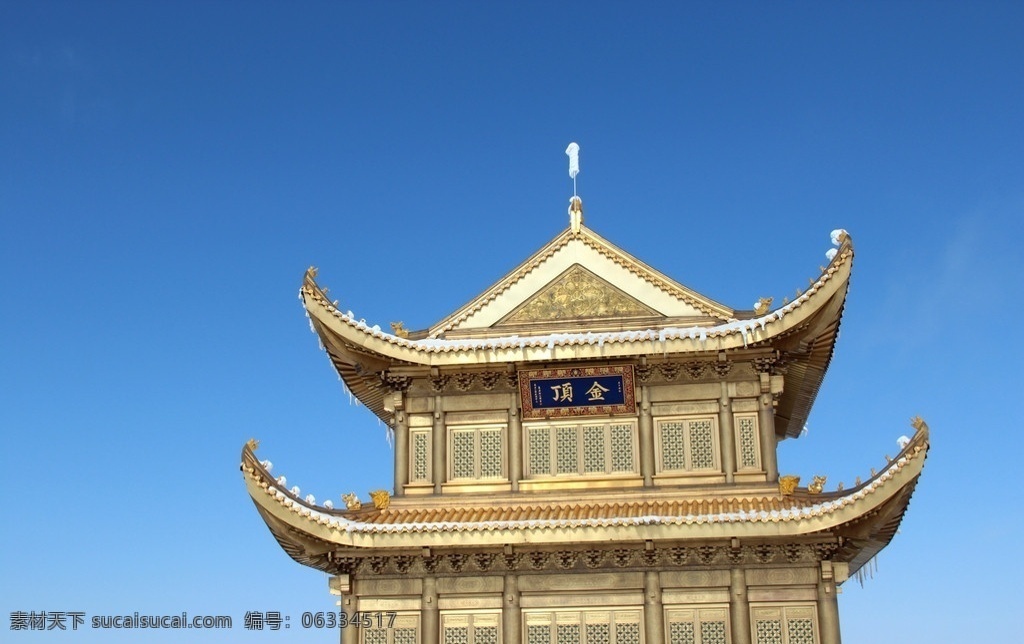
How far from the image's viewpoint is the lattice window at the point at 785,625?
713 inches

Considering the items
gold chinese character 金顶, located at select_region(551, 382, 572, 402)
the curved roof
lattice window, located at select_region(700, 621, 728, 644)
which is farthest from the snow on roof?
lattice window, located at select_region(700, 621, 728, 644)

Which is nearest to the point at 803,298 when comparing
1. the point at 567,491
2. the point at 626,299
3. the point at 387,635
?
the point at 626,299

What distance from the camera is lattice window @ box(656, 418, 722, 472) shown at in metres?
19.8

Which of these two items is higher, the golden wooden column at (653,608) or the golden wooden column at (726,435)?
the golden wooden column at (726,435)

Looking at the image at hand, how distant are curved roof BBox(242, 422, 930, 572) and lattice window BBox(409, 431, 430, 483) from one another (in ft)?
2.10

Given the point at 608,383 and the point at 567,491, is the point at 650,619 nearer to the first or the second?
Result: the point at 567,491

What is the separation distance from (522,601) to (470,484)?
244 centimetres

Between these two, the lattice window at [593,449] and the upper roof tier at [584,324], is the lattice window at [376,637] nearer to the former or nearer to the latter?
the upper roof tier at [584,324]

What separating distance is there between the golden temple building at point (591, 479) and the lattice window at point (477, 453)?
0.03 meters

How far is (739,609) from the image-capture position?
18281 millimetres

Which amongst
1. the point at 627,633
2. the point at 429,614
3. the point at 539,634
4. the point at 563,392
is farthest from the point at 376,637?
the point at 563,392

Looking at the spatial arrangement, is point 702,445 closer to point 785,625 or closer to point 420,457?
point 785,625

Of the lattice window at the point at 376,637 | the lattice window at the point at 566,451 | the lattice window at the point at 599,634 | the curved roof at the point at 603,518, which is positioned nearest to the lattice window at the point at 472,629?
the lattice window at the point at 376,637

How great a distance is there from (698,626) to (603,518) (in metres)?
2.58
